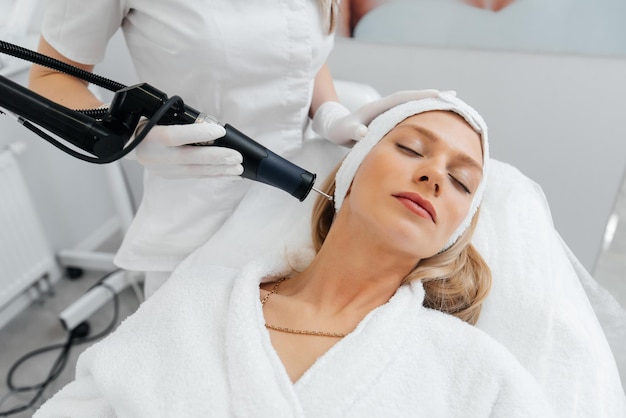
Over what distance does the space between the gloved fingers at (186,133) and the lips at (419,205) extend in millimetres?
345

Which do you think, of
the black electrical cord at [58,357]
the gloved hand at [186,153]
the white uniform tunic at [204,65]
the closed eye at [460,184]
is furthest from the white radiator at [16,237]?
the closed eye at [460,184]

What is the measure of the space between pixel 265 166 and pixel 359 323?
331mm

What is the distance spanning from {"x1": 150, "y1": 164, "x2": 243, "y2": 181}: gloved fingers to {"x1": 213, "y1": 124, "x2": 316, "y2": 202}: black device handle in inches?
0.9

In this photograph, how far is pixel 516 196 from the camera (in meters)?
1.09

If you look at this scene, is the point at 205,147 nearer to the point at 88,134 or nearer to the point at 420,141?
the point at 88,134

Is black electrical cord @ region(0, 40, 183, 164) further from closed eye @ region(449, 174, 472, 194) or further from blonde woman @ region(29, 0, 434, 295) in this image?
closed eye @ region(449, 174, 472, 194)

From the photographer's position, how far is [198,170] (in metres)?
0.80

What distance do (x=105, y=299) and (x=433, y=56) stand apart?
155 centimetres

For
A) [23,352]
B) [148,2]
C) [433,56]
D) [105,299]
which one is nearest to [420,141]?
[148,2]


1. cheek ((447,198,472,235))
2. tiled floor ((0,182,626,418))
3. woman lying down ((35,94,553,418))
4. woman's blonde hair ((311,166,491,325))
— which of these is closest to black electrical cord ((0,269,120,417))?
tiled floor ((0,182,626,418))

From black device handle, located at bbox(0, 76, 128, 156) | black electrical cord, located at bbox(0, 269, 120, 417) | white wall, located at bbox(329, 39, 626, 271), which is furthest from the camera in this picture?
black electrical cord, located at bbox(0, 269, 120, 417)

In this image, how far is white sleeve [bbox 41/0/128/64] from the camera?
79cm

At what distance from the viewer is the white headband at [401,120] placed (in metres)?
0.93

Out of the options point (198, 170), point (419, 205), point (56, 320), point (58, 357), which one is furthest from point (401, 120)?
point (56, 320)
